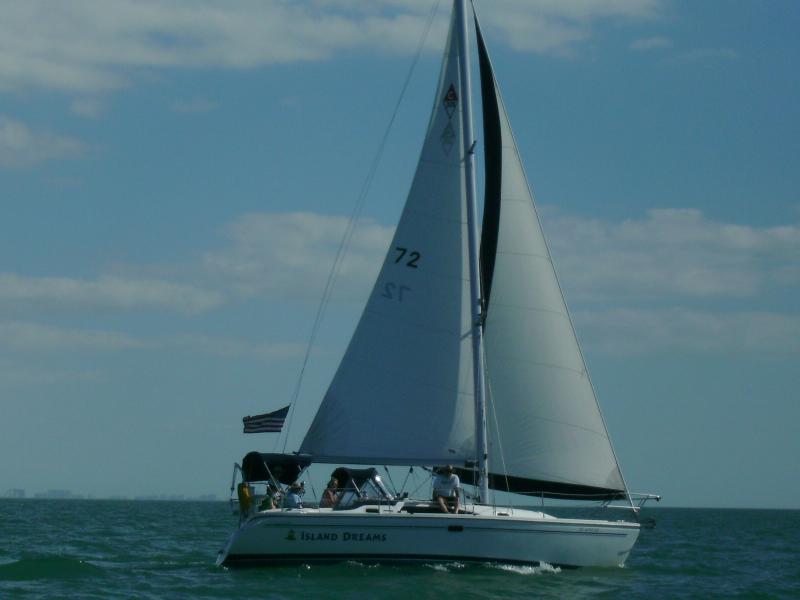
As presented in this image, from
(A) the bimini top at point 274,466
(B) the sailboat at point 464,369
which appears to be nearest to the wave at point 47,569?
(B) the sailboat at point 464,369

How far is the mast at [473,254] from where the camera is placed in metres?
24.8

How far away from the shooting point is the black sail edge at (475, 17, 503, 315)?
25.7 metres

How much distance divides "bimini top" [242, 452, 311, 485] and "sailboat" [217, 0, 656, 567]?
0.03 m

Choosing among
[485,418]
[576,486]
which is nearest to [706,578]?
[576,486]

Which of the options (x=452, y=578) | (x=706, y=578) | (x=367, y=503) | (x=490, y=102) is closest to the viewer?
(x=452, y=578)

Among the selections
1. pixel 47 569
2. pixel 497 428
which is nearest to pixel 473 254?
pixel 497 428

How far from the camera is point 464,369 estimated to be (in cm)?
2517

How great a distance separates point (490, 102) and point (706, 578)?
39.7 ft

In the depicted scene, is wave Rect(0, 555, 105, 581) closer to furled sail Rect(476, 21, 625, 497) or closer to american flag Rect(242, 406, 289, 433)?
american flag Rect(242, 406, 289, 433)

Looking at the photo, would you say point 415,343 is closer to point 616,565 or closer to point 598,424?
point 598,424

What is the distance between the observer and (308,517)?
75.6 feet

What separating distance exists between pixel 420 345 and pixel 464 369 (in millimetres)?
1037

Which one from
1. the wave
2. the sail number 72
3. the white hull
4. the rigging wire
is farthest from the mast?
the wave

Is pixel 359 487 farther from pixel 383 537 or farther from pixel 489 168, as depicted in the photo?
pixel 489 168
